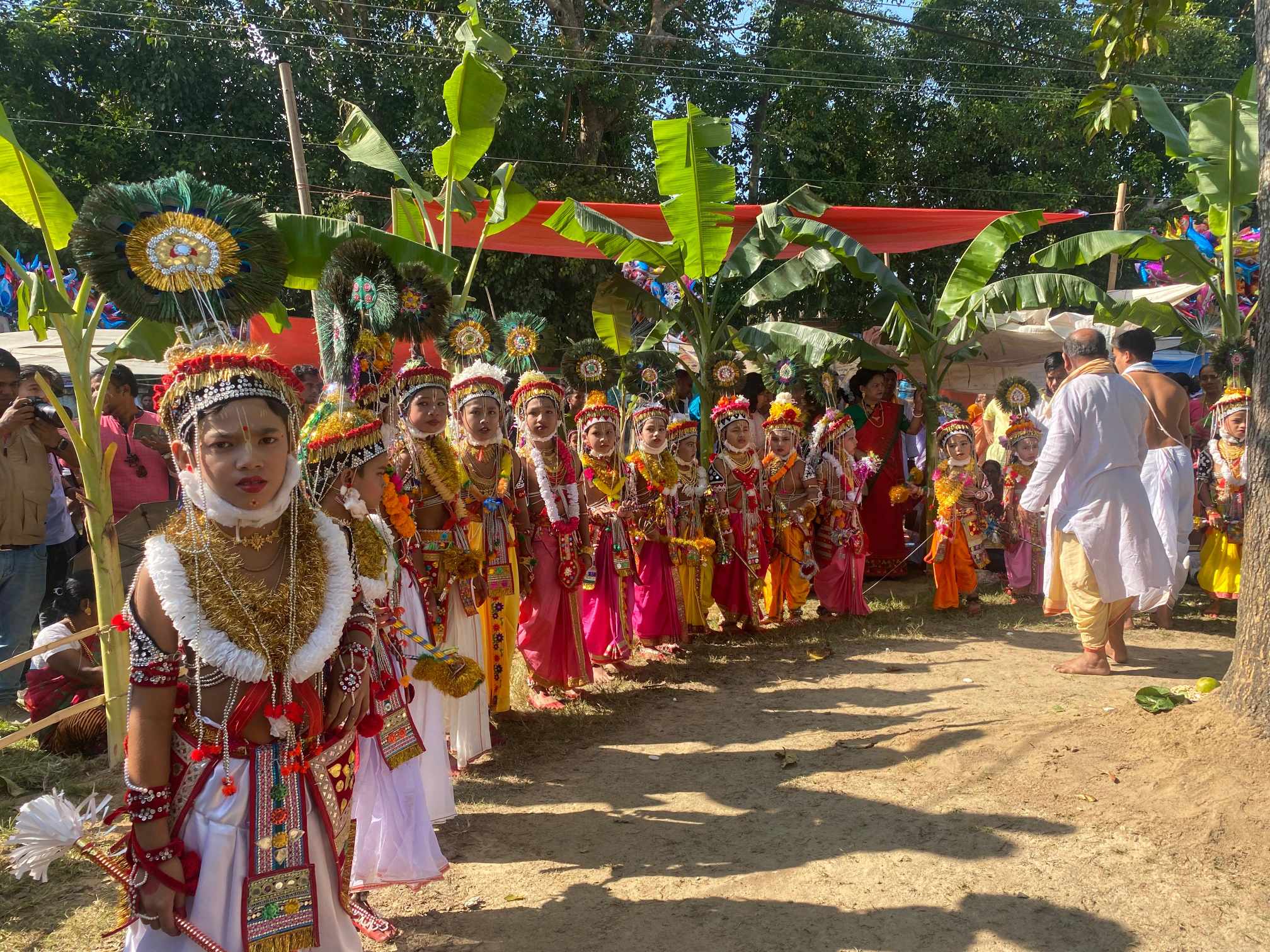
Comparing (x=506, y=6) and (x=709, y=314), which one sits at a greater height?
(x=506, y=6)

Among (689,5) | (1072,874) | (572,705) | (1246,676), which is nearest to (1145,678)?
(1246,676)

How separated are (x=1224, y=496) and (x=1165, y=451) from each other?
3.14ft

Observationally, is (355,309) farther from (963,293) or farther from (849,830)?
(963,293)

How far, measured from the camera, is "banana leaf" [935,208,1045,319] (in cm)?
912

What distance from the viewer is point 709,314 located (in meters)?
9.14

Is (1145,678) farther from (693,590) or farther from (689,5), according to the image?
(689,5)

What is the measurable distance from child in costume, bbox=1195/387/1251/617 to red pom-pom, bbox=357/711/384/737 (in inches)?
289

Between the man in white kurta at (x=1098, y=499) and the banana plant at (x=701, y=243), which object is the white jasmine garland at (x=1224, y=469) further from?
the banana plant at (x=701, y=243)

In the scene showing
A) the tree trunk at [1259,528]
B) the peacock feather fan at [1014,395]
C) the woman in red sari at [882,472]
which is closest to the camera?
the tree trunk at [1259,528]

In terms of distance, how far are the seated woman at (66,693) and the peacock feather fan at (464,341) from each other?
8.71 feet

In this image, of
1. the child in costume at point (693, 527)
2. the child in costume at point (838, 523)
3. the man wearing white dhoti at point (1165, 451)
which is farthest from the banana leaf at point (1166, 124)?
the child in costume at point (693, 527)

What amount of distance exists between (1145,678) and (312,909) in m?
5.69

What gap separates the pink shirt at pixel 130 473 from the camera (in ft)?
21.7

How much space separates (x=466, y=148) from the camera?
23.7 feet
